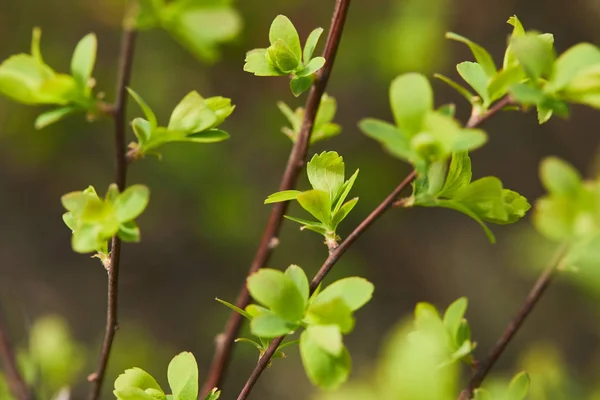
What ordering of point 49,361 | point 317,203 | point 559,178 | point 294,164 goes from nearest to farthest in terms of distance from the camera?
1. point 559,178
2. point 317,203
3. point 294,164
4. point 49,361

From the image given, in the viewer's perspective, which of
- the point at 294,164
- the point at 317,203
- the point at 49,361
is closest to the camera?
the point at 317,203

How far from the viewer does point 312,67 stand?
1.45 ft

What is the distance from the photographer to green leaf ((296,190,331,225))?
0.40m

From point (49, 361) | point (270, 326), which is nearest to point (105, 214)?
point (270, 326)

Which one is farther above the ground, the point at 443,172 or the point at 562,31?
the point at 443,172

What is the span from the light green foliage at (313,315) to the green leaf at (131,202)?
8 centimetres

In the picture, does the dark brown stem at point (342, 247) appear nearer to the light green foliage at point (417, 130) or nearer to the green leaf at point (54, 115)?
the light green foliage at point (417, 130)

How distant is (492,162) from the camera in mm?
1880

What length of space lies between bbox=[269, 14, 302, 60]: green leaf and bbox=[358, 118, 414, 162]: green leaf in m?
0.14

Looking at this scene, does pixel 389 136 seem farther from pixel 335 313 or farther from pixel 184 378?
pixel 184 378

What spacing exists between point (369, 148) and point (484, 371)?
125 centimetres

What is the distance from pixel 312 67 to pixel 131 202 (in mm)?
158

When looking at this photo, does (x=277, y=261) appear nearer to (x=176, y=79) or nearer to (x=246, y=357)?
(x=246, y=357)

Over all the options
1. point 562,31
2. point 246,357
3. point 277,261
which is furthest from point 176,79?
point 562,31
